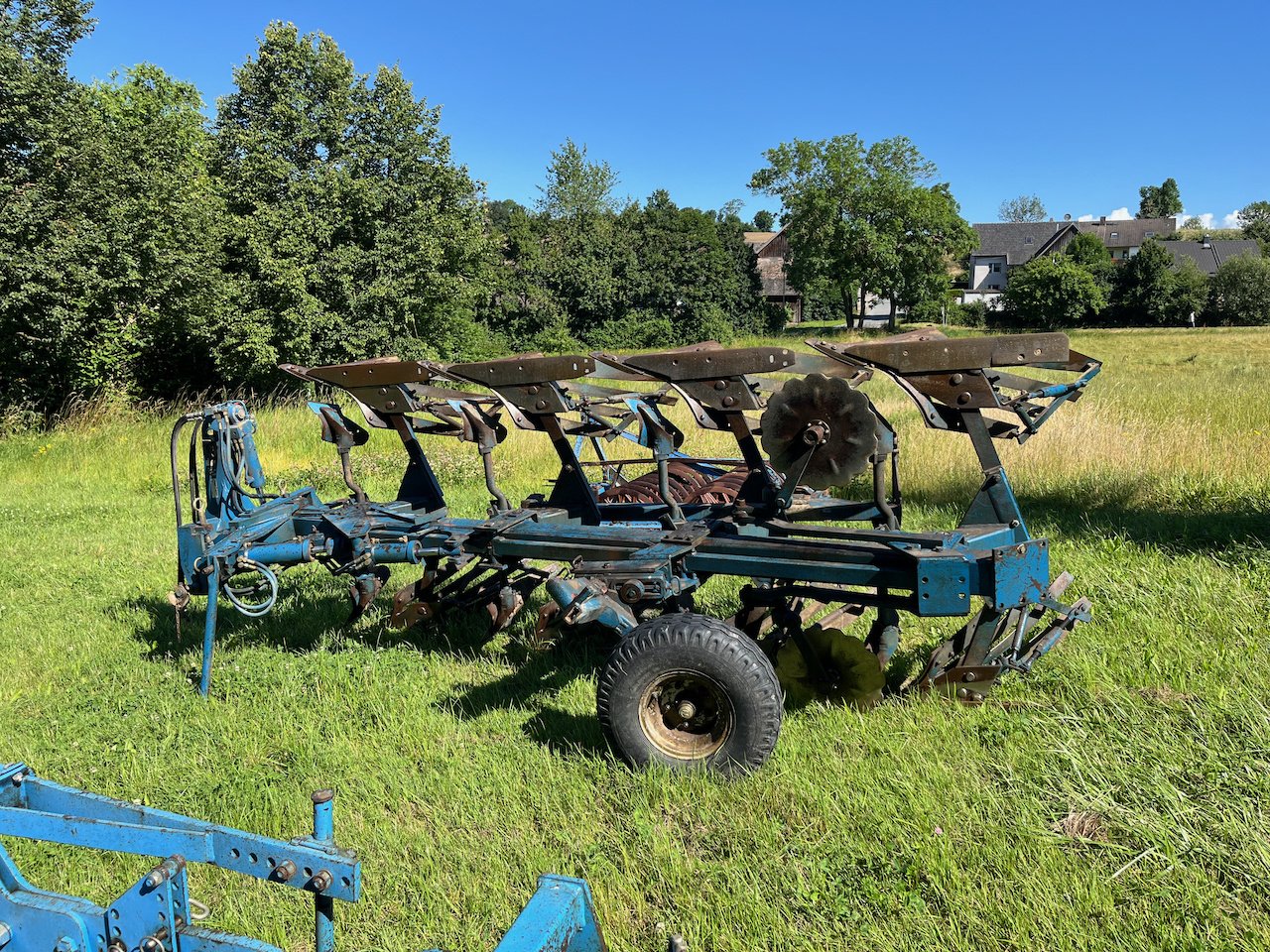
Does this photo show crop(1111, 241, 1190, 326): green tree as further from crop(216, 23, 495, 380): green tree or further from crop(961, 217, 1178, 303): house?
crop(216, 23, 495, 380): green tree

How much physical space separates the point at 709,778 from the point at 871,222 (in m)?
59.4

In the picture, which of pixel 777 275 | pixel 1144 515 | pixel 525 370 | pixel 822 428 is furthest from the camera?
pixel 777 275

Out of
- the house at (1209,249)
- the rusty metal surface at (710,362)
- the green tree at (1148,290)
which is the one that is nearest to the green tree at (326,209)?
the rusty metal surface at (710,362)

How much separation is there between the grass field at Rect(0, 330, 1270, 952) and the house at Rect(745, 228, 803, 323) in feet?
170

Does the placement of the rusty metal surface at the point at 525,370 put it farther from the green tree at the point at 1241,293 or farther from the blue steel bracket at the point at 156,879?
the green tree at the point at 1241,293

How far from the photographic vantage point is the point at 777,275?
250ft

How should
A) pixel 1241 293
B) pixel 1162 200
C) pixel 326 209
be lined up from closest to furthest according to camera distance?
pixel 326 209
pixel 1241 293
pixel 1162 200

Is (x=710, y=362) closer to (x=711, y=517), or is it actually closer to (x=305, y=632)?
(x=711, y=517)

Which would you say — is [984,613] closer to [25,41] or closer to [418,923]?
[418,923]

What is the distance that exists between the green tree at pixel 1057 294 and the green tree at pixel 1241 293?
700 cm

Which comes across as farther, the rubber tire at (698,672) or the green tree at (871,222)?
the green tree at (871,222)

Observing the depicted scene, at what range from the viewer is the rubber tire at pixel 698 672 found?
3621 mm

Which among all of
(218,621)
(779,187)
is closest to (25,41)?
(218,621)

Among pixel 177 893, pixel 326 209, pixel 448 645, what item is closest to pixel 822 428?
pixel 177 893
